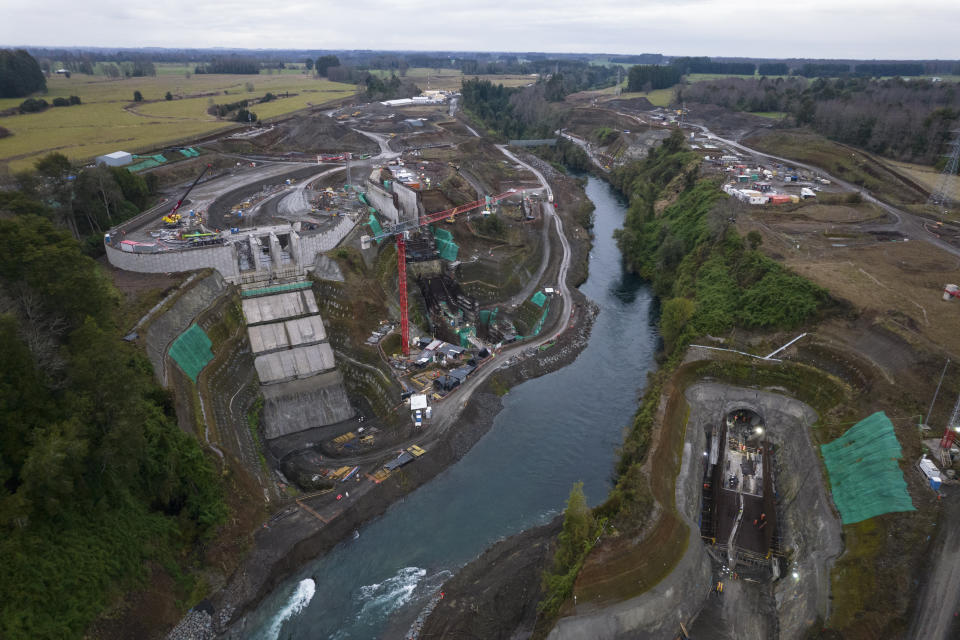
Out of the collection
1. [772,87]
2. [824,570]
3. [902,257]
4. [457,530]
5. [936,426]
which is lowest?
[457,530]

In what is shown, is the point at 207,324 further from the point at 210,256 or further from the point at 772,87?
the point at 772,87

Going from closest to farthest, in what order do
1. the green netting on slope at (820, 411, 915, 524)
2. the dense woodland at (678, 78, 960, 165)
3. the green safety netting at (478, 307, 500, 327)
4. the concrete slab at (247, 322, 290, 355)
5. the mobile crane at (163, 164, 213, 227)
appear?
the green netting on slope at (820, 411, 915, 524)
the concrete slab at (247, 322, 290, 355)
the mobile crane at (163, 164, 213, 227)
the green safety netting at (478, 307, 500, 327)
the dense woodland at (678, 78, 960, 165)

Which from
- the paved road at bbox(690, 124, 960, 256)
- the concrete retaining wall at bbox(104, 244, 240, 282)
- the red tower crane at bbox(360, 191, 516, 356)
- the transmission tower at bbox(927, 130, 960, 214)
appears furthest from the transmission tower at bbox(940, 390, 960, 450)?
the concrete retaining wall at bbox(104, 244, 240, 282)

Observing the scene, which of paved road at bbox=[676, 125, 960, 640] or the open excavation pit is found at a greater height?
paved road at bbox=[676, 125, 960, 640]

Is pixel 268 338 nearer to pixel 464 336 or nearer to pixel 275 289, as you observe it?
pixel 275 289

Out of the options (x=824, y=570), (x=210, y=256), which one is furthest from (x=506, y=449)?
(x=210, y=256)

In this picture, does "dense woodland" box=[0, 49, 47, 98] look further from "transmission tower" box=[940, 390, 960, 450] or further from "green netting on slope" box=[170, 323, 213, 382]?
"transmission tower" box=[940, 390, 960, 450]
